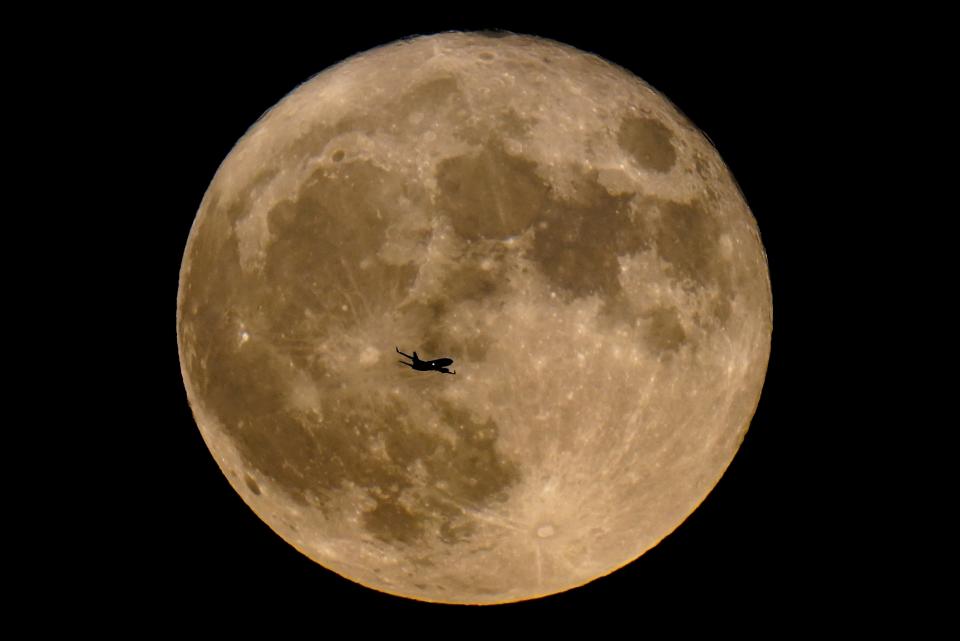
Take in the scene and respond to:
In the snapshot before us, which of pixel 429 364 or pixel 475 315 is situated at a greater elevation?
pixel 475 315

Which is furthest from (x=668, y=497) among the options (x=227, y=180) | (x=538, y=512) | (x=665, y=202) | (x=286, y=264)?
(x=227, y=180)

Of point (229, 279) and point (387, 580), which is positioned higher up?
point (229, 279)

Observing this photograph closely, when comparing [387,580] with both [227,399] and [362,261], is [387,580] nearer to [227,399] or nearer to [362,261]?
[227,399]

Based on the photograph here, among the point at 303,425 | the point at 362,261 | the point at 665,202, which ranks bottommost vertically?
the point at 303,425
